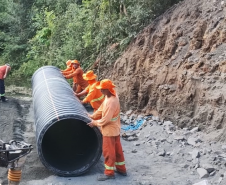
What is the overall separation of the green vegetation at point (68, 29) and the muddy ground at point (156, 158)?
4229mm

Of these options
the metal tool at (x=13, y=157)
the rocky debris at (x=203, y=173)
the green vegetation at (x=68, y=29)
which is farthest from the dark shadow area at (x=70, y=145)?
the green vegetation at (x=68, y=29)

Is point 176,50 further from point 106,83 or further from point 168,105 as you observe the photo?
point 106,83

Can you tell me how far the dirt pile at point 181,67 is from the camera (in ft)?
28.7

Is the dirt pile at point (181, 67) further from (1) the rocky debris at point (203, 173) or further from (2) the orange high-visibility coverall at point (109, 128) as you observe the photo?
(2) the orange high-visibility coverall at point (109, 128)

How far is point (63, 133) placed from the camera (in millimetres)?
8219

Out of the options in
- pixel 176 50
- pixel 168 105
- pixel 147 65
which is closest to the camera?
pixel 168 105

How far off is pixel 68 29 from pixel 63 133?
988cm

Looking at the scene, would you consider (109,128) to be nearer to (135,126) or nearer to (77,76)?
(135,126)

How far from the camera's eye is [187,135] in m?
8.49

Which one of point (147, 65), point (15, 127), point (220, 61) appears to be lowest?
point (15, 127)

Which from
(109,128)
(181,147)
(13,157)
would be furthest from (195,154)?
(13,157)

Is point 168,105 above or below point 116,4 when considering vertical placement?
below

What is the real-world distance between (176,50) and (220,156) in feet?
13.4

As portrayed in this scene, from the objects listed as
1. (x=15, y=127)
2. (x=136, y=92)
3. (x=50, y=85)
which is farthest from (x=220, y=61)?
(x=15, y=127)
